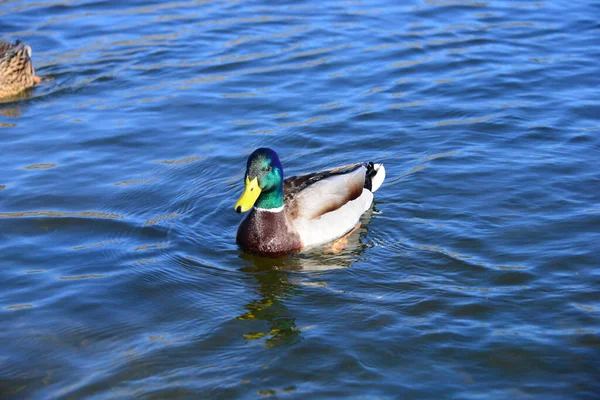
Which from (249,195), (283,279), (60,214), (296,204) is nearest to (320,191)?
(296,204)

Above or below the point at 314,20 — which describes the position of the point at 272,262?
below

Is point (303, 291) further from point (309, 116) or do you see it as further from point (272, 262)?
point (309, 116)

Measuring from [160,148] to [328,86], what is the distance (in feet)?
8.89

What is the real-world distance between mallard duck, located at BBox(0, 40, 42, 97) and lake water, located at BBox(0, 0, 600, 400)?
167 mm

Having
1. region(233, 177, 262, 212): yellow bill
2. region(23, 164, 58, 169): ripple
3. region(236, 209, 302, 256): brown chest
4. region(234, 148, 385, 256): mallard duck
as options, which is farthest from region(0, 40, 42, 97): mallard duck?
region(233, 177, 262, 212): yellow bill

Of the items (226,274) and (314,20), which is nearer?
(226,274)

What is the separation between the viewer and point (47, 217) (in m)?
8.38

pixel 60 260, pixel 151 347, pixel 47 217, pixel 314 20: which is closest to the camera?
pixel 151 347

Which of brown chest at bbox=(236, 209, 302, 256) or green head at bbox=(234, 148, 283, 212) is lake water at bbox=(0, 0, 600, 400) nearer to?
brown chest at bbox=(236, 209, 302, 256)

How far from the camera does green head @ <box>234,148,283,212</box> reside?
7.54 meters

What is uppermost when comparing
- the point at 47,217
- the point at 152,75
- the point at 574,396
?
the point at 152,75

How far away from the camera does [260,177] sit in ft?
25.1

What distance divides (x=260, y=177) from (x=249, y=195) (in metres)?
0.20

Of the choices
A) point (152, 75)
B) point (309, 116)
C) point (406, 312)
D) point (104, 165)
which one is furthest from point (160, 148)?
point (406, 312)
